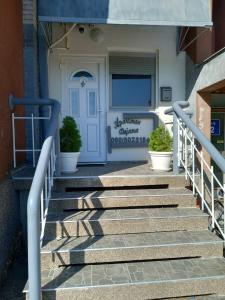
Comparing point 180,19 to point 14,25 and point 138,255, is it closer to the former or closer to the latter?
point 14,25

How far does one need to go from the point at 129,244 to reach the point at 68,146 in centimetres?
179

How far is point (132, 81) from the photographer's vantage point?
6.19 metres

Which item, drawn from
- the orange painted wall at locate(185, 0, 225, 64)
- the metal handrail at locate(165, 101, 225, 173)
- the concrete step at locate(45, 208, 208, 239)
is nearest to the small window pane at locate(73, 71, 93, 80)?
the orange painted wall at locate(185, 0, 225, 64)

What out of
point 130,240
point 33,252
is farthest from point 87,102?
point 33,252

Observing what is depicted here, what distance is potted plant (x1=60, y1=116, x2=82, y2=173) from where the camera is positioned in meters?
4.30

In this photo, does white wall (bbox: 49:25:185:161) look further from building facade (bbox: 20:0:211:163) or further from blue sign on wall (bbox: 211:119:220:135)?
blue sign on wall (bbox: 211:119:220:135)

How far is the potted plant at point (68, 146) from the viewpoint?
4.30 m

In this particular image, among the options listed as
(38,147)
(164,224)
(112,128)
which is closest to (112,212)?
(164,224)

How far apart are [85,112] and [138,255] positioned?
3492 millimetres

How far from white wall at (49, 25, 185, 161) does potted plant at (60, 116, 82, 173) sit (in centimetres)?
164

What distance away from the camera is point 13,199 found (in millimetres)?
3691

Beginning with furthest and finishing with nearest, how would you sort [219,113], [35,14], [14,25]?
[219,113] < [35,14] < [14,25]

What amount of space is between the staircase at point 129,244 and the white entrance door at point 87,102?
199cm

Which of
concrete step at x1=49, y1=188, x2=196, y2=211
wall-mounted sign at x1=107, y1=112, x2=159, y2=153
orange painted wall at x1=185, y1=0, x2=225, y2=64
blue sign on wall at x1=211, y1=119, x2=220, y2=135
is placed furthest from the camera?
blue sign on wall at x1=211, y1=119, x2=220, y2=135
